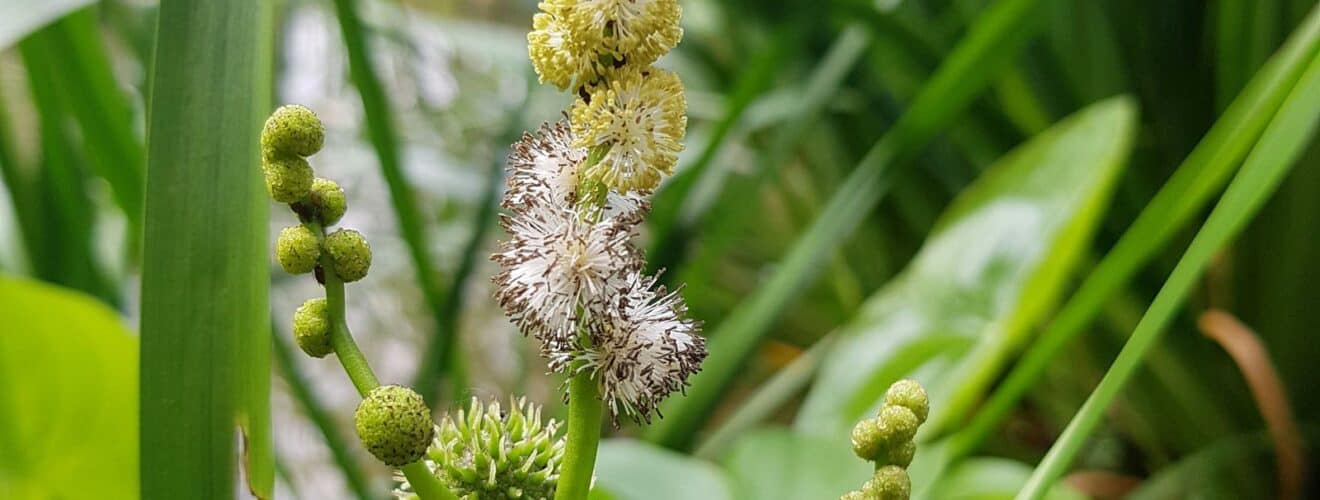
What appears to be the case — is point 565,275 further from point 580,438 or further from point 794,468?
point 794,468

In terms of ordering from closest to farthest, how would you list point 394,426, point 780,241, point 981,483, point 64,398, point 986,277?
point 394,426 → point 64,398 → point 981,483 → point 986,277 → point 780,241

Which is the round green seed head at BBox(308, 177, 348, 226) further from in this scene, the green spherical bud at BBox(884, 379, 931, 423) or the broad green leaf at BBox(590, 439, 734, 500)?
the broad green leaf at BBox(590, 439, 734, 500)

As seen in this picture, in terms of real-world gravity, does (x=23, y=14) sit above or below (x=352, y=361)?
above

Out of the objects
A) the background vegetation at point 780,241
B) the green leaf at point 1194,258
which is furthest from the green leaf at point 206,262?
the green leaf at point 1194,258

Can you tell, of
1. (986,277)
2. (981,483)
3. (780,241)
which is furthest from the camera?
(780,241)

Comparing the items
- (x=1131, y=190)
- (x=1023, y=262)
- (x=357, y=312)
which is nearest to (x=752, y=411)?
(x=1023, y=262)

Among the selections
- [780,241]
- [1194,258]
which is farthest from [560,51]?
[780,241]

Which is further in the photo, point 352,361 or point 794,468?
point 794,468
